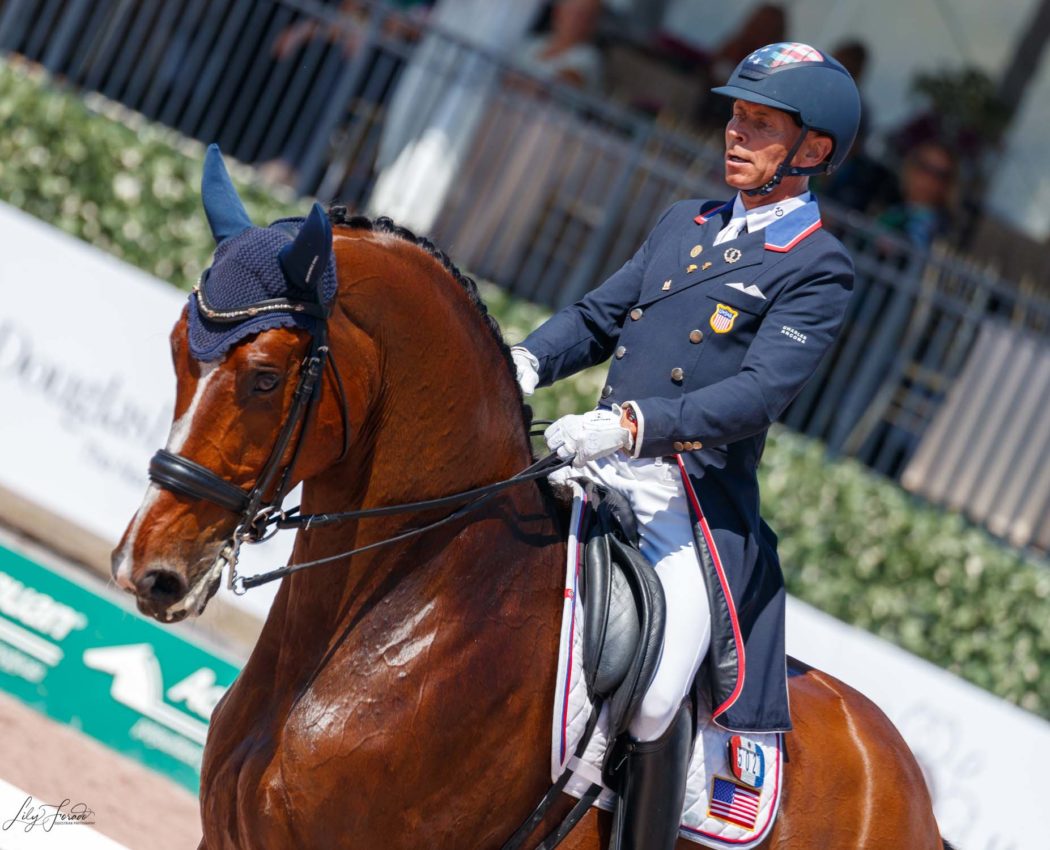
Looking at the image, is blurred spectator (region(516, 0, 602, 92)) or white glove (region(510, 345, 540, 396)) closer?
white glove (region(510, 345, 540, 396))

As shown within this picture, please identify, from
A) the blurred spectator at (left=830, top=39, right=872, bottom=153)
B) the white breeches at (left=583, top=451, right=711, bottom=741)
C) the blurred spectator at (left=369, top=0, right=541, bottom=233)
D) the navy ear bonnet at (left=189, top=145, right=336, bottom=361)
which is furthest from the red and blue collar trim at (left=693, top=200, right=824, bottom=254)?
the blurred spectator at (left=830, top=39, right=872, bottom=153)

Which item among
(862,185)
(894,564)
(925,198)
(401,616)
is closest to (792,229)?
(401,616)

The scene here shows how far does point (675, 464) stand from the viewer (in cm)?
358

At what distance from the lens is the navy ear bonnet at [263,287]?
2.80 metres

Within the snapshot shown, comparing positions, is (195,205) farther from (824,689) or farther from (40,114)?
(824,689)

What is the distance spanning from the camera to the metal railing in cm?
884

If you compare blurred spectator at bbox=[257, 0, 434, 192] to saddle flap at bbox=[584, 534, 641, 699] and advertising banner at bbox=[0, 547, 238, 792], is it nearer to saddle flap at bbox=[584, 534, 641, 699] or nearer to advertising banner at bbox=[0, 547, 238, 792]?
advertising banner at bbox=[0, 547, 238, 792]

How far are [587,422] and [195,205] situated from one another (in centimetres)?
646

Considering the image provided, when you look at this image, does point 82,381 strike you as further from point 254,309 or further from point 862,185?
point 862,185

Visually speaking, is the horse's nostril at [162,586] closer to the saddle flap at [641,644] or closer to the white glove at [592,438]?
the white glove at [592,438]

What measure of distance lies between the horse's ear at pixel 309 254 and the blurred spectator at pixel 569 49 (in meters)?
7.90

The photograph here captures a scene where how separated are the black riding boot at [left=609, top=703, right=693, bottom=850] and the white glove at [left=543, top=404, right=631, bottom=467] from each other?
74cm

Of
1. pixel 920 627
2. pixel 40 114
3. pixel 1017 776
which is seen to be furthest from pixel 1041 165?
pixel 40 114

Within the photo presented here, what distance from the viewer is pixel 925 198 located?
9695mm
